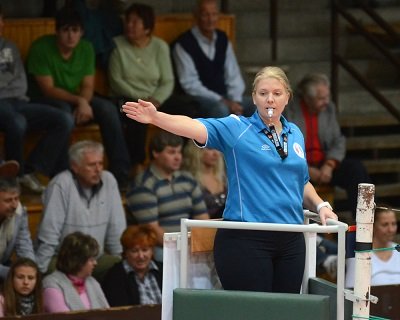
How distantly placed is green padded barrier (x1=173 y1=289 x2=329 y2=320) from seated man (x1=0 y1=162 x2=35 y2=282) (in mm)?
2691

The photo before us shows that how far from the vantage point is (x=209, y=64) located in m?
9.76

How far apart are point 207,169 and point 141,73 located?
0.92 m

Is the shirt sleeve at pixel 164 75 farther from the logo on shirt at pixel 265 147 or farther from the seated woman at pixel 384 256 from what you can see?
the logo on shirt at pixel 265 147

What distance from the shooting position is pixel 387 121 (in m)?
10.9

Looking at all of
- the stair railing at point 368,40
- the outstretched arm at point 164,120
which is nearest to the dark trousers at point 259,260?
the outstretched arm at point 164,120

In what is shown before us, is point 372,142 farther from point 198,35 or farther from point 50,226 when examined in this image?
point 50,226

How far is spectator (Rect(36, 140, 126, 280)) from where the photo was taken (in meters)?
8.24

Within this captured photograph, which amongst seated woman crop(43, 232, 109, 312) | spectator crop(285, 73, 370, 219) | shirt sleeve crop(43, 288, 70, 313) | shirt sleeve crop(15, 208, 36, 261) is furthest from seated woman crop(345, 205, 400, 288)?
shirt sleeve crop(15, 208, 36, 261)

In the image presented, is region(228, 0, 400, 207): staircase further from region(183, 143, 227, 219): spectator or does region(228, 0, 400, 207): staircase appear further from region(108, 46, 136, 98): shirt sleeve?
region(183, 143, 227, 219): spectator

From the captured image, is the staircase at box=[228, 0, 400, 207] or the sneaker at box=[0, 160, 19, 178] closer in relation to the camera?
the sneaker at box=[0, 160, 19, 178]

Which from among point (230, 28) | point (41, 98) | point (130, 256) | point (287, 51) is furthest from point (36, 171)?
point (287, 51)

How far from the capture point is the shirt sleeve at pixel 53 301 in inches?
305

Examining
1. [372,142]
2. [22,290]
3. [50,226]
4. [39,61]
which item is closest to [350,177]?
[372,142]

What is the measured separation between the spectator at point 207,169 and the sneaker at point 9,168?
1.32m
